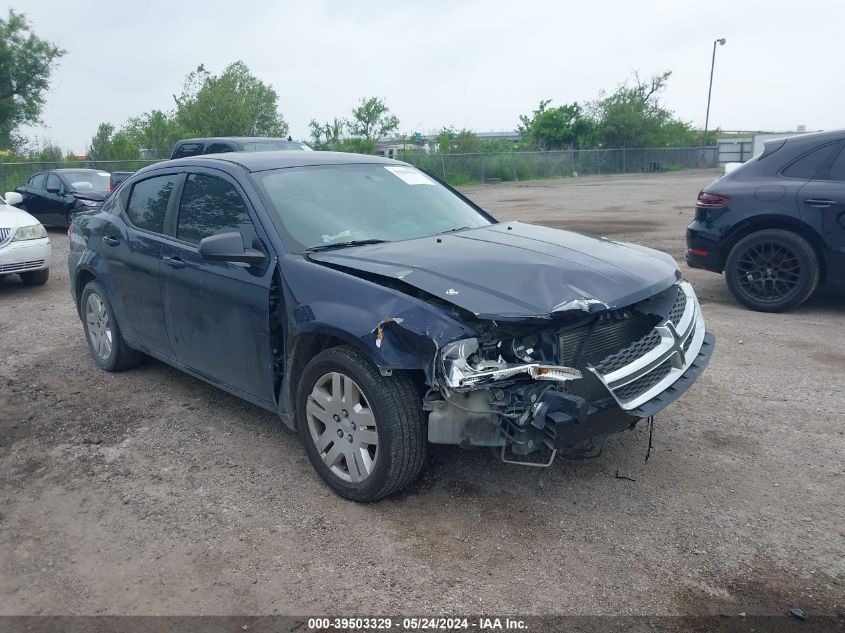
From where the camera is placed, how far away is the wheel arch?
6855 millimetres

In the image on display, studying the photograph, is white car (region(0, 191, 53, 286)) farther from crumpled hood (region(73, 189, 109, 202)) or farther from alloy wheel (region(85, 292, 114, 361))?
crumpled hood (region(73, 189, 109, 202))

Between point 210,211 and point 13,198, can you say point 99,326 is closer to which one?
point 210,211

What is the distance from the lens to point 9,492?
4.03 metres

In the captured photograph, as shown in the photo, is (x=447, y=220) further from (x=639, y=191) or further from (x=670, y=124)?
(x=670, y=124)

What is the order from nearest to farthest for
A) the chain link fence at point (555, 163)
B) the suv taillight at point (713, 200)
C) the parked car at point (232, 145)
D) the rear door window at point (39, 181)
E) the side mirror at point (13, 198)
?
1. the suv taillight at point (713, 200)
2. the side mirror at point (13, 198)
3. the parked car at point (232, 145)
4. the rear door window at point (39, 181)
5. the chain link fence at point (555, 163)

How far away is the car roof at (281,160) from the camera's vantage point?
459cm

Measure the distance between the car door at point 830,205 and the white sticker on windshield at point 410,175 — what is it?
3.84 meters

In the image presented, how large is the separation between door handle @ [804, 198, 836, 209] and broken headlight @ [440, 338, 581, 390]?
4.76m

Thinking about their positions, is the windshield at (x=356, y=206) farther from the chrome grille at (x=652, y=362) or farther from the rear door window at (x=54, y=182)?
the rear door window at (x=54, y=182)

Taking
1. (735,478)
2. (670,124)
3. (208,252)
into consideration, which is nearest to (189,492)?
(208,252)

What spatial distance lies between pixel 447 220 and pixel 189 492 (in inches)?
88.6

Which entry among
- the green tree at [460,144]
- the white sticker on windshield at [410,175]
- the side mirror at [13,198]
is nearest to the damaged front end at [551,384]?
the white sticker on windshield at [410,175]

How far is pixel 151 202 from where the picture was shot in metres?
5.20

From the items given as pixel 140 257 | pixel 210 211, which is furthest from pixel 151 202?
pixel 210 211
